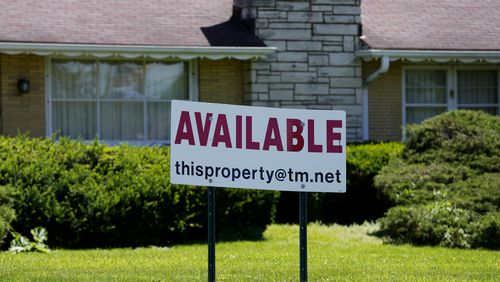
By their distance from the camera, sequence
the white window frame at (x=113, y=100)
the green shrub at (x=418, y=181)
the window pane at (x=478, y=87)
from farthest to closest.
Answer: the window pane at (x=478, y=87) → the white window frame at (x=113, y=100) → the green shrub at (x=418, y=181)

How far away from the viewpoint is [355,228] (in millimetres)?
15562

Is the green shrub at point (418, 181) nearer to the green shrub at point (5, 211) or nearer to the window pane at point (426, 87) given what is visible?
the window pane at point (426, 87)

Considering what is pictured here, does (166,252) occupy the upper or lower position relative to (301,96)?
lower

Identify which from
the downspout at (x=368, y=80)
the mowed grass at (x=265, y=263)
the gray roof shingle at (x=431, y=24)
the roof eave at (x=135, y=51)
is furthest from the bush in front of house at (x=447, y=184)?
the roof eave at (x=135, y=51)

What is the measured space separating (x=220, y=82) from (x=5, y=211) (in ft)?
22.2

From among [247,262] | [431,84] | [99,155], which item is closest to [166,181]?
[99,155]

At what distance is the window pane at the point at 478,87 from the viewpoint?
19.7 metres

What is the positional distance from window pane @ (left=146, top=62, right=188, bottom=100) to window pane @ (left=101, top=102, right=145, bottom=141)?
380mm

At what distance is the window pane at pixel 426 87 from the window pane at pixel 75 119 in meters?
6.12

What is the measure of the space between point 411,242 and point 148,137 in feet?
20.6

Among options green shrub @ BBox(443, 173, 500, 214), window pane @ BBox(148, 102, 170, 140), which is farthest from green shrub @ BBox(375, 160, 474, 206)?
window pane @ BBox(148, 102, 170, 140)

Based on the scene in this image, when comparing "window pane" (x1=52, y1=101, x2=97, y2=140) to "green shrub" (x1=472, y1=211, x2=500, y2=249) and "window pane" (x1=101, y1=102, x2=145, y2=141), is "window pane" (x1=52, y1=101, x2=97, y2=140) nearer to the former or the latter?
"window pane" (x1=101, y1=102, x2=145, y2=141)

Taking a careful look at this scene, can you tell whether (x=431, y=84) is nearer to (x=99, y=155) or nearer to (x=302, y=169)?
(x=99, y=155)

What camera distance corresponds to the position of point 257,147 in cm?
779
